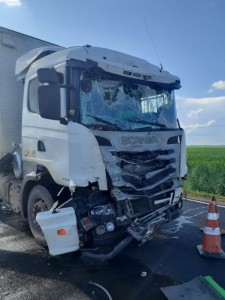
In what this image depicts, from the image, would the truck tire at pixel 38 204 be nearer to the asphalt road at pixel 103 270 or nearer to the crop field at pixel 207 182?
the asphalt road at pixel 103 270

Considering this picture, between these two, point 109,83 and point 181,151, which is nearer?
point 109,83

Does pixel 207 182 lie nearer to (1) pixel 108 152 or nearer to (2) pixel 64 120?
(1) pixel 108 152

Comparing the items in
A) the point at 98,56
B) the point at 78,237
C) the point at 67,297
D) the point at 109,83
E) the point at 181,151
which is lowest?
the point at 67,297

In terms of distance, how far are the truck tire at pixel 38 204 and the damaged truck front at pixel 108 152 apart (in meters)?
0.66

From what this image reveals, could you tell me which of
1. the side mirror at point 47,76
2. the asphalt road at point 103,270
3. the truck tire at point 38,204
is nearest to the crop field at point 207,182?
the asphalt road at point 103,270

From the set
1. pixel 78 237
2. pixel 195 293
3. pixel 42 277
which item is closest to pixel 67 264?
pixel 42 277

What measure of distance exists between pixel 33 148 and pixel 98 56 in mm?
1808

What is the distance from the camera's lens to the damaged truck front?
389 cm

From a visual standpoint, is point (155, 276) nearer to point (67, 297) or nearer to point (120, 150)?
point (67, 297)

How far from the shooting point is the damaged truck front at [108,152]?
12.8 feet

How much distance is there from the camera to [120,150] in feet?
13.3

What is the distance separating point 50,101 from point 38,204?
1.78m

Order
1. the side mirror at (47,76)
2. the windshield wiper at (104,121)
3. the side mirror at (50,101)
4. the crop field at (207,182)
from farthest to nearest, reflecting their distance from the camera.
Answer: the crop field at (207,182), the windshield wiper at (104,121), the side mirror at (50,101), the side mirror at (47,76)

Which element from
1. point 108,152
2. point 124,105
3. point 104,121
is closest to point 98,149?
point 108,152
